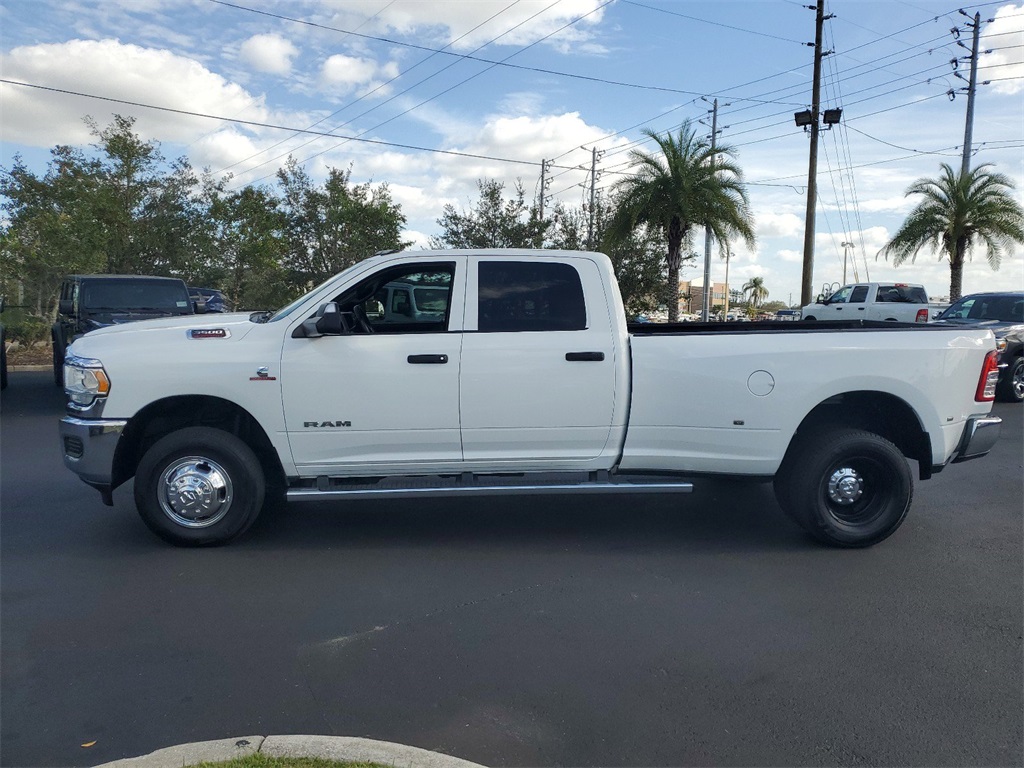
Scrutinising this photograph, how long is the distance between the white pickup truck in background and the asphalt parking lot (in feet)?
60.8

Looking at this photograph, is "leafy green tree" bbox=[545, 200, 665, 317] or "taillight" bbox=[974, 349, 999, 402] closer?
"taillight" bbox=[974, 349, 999, 402]

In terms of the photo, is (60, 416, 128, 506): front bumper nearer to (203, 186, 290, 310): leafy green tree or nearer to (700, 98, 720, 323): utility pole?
(700, 98, 720, 323): utility pole

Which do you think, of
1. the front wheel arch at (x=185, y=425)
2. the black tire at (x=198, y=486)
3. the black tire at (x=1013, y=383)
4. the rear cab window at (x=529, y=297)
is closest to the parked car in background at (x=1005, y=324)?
the black tire at (x=1013, y=383)

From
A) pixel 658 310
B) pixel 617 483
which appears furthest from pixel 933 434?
pixel 658 310

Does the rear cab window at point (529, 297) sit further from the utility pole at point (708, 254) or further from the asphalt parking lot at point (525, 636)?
the utility pole at point (708, 254)

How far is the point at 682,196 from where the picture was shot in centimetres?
2438

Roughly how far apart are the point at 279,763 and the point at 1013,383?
563 inches

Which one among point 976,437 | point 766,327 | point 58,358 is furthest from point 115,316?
point 976,437

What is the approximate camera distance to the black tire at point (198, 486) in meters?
5.60

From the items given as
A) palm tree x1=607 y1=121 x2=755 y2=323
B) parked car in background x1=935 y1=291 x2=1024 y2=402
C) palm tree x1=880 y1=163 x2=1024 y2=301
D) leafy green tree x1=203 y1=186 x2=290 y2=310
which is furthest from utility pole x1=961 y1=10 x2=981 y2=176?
leafy green tree x1=203 y1=186 x2=290 y2=310

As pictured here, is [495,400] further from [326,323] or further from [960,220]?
[960,220]

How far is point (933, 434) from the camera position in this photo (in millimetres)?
5891

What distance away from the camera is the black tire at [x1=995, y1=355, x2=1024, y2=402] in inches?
545

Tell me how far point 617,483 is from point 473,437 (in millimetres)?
1069
